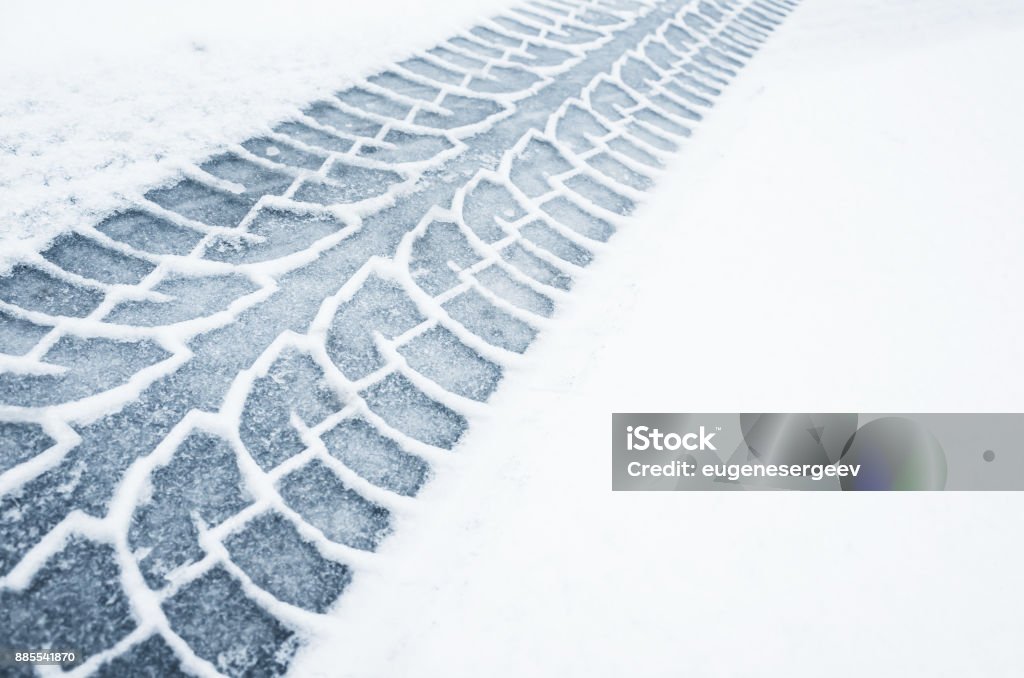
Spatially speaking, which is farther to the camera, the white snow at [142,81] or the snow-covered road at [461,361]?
the white snow at [142,81]

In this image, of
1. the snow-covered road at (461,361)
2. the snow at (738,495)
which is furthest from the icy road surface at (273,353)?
the snow at (738,495)

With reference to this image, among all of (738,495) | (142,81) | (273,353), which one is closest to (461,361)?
(273,353)

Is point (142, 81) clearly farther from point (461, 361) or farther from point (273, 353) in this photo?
point (461, 361)

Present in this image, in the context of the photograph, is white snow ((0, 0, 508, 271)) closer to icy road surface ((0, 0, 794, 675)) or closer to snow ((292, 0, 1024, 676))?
icy road surface ((0, 0, 794, 675))

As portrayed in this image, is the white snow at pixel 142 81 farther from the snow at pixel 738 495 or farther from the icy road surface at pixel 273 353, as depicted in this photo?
the snow at pixel 738 495

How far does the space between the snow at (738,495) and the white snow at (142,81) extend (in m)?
1.48

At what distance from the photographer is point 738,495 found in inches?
62.7

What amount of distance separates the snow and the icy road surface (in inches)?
5.4

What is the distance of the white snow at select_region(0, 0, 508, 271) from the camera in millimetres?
1998

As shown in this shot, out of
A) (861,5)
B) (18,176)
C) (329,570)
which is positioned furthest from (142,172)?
(861,5)

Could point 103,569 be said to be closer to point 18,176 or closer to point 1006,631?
point 18,176

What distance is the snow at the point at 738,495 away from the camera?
4.28ft

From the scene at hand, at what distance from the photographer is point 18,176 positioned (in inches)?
77.1

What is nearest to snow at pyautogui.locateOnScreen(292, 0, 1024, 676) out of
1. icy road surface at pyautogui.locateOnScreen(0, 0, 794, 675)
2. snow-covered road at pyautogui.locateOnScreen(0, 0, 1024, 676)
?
snow-covered road at pyautogui.locateOnScreen(0, 0, 1024, 676)
